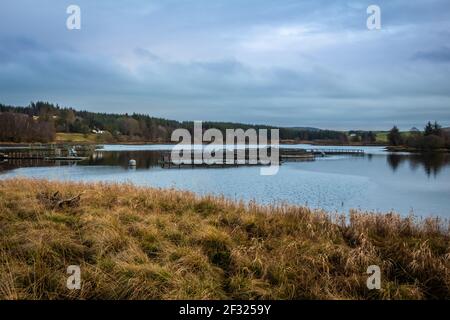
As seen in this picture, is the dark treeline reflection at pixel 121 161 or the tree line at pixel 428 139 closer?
the dark treeline reflection at pixel 121 161

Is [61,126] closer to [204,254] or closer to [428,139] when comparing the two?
[428,139]

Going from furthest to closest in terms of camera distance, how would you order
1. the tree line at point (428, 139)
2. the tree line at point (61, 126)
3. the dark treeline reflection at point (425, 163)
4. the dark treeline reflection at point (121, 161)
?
the tree line at point (61, 126)
the tree line at point (428, 139)
the dark treeline reflection at point (121, 161)
the dark treeline reflection at point (425, 163)

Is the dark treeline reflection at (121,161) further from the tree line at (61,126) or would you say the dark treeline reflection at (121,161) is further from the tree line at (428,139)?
the tree line at (428,139)

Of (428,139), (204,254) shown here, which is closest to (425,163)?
(428,139)

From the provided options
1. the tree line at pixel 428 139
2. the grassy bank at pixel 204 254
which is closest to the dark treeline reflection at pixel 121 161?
the grassy bank at pixel 204 254

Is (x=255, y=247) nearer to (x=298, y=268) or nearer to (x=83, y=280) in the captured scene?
(x=298, y=268)

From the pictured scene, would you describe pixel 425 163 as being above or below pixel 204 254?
below

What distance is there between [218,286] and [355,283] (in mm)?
2363

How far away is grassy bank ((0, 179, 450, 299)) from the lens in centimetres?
562

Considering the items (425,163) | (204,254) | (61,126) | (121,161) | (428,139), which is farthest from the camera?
(61,126)

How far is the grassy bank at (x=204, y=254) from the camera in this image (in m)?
5.62

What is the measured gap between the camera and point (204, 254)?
709cm

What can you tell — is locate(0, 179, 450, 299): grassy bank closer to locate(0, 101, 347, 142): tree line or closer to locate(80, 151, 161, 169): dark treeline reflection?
locate(80, 151, 161, 169): dark treeline reflection

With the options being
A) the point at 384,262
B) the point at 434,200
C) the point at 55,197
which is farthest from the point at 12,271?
the point at 434,200
